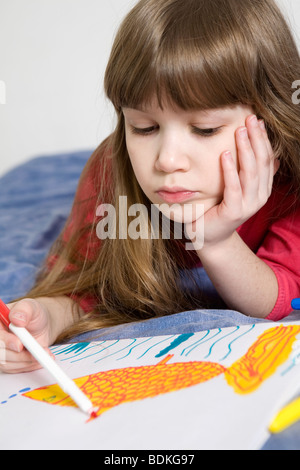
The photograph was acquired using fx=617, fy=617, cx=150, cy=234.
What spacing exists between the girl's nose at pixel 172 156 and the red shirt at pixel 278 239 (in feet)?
0.85

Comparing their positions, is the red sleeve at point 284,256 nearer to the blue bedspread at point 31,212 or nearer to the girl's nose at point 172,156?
the girl's nose at point 172,156

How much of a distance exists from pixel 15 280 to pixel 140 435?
0.63 m

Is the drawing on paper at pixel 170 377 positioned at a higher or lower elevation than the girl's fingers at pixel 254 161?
lower

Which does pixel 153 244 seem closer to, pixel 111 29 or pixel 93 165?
pixel 93 165

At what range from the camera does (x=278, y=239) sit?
96cm

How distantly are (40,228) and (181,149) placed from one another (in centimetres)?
64

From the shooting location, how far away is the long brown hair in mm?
705

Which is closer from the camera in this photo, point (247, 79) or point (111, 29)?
point (247, 79)

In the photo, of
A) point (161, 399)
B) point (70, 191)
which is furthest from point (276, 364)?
point (70, 191)

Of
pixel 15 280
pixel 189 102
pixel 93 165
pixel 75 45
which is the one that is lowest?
pixel 15 280

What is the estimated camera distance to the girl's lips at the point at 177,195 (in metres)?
0.77

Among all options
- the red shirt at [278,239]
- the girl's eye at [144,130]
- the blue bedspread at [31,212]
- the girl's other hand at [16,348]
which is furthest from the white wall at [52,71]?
the girl's other hand at [16,348]

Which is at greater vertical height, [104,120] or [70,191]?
[104,120]

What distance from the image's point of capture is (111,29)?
1.99 metres
